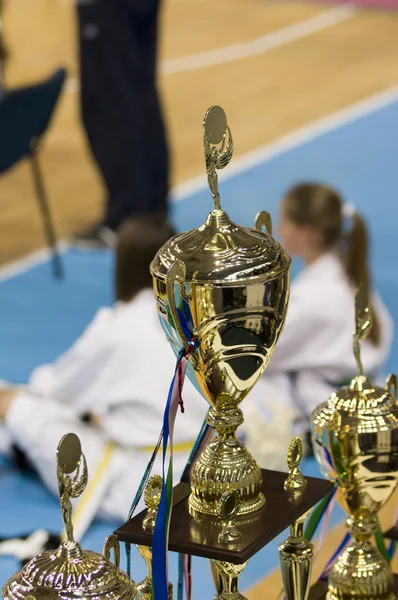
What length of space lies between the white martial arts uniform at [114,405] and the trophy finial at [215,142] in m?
1.46

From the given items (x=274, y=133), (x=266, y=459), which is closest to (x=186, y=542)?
(x=266, y=459)

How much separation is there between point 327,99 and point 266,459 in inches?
159

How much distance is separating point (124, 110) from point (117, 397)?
198cm

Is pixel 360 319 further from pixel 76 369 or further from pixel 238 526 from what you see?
pixel 76 369

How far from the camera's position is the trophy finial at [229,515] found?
44.2 inches

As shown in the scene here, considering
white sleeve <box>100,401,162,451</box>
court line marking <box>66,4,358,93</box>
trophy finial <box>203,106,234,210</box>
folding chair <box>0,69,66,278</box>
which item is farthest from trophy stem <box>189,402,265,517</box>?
court line marking <box>66,4,358,93</box>

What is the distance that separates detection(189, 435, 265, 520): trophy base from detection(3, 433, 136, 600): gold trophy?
0.16 meters

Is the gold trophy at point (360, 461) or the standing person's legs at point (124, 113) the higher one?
the gold trophy at point (360, 461)

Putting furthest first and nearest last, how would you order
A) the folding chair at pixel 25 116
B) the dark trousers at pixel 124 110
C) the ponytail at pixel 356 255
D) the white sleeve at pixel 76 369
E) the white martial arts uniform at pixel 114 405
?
the dark trousers at pixel 124 110
the folding chair at pixel 25 116
the ponytail at pixel 356 255
the white sleeve at pixel 76 369
the white martial arts uniform at pixel 114 405

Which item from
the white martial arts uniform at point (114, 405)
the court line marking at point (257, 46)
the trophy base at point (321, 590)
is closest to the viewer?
the trophy base at point (321, 590)

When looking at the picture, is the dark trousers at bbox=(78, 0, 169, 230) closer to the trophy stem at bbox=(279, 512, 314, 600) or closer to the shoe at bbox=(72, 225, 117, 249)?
the shoe at bbox=(72, 225, 117, 249)

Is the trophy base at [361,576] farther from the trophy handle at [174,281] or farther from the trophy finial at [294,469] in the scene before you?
the trophy handle at [174,281]

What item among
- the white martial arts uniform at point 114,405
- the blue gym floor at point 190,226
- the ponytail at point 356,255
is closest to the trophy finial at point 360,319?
the blue gym floor at point 190,226

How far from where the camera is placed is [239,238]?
1157mm
